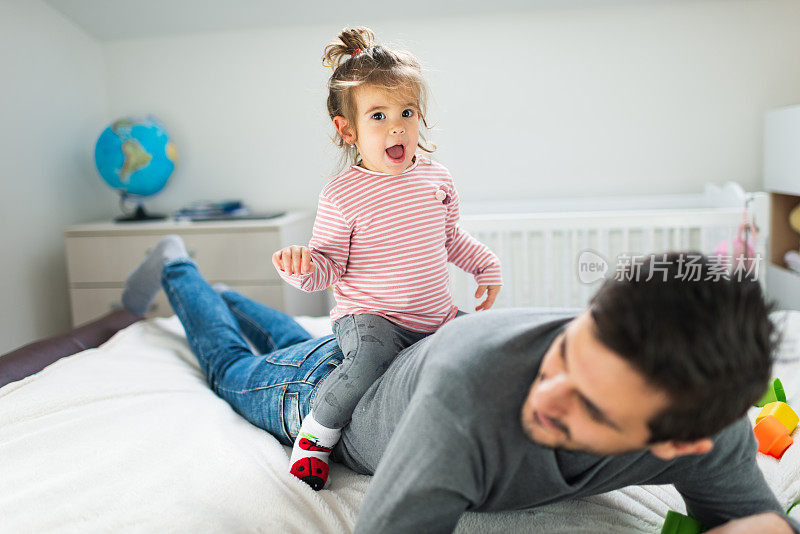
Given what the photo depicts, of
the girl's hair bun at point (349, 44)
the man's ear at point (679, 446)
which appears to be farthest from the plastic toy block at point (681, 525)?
the girl's hair bun at point (349, 44)

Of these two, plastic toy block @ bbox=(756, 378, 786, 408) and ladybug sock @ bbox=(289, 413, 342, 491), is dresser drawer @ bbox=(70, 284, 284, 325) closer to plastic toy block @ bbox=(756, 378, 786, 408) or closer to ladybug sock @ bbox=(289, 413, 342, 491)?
ladybug sock @ bbox=(289, 413, 342, 491)

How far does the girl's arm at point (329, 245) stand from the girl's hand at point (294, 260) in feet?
0.26

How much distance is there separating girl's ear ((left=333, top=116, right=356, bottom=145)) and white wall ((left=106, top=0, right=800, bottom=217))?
67.9 inches

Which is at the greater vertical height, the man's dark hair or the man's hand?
the man's dark hair

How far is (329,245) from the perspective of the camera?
123cm

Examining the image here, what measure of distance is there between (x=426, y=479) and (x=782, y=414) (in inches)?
31.7

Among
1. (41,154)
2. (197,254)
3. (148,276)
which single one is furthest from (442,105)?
(41,154)

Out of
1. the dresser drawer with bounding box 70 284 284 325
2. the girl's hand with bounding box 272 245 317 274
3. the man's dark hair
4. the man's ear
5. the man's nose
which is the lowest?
the dresser drawer with bounding box 70 284 284 325

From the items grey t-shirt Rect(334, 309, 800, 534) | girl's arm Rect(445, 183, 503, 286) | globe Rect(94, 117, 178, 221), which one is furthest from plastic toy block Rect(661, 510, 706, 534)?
globe Rect(94, 117, 178, 221)

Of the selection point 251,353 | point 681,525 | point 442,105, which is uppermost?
point 442,105

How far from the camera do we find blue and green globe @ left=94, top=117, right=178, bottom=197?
283cm

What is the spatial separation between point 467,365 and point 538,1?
2.44 metres

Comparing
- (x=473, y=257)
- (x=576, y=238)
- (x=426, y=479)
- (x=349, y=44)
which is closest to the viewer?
(x=426, y=479)

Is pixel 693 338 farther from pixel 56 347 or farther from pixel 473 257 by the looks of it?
pixel 56 347
